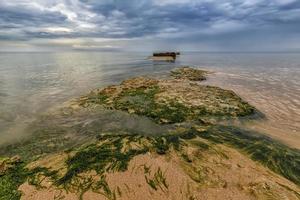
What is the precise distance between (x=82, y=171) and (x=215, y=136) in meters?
5.45

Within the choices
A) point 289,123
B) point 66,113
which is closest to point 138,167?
Result: point 66,113

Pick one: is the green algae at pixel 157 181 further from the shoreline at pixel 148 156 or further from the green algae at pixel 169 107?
the green algae at pixel 169 107

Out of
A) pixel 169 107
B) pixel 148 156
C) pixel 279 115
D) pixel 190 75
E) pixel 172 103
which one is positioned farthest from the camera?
pixel 190 75

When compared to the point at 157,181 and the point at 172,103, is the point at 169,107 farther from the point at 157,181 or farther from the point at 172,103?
the point at 157,181

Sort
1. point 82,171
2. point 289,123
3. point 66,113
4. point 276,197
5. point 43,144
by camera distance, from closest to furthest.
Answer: point 276,197
point 82,171
point 43,144
point 289,123
point 66,113

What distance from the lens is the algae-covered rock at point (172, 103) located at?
11848 millimetres

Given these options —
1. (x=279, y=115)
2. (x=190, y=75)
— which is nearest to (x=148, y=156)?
(x=279, y=115)

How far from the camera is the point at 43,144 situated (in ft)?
28.3

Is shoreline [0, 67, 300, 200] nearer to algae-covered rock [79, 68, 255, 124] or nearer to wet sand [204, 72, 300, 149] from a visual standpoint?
algae-covered rock [79, 68, 255, 124]

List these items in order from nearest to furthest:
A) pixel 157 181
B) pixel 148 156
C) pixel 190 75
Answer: pixel 157 181 < pixel 148 156 < pixel 190 75

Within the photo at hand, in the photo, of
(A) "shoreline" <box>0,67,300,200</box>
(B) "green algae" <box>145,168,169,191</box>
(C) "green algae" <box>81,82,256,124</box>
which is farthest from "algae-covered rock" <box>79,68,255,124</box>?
(B) "green algae" <box>145,168,169,191</box>

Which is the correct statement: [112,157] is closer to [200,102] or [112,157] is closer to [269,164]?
[269,164]

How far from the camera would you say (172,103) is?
45.2 ft

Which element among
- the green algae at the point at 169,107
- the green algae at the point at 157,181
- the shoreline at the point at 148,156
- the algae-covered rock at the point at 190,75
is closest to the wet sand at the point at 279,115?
the shoreline at the point at 148,156
